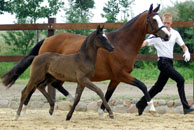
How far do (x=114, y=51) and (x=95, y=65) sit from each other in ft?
1.39

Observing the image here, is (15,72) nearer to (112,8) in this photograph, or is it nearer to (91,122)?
(91,122)

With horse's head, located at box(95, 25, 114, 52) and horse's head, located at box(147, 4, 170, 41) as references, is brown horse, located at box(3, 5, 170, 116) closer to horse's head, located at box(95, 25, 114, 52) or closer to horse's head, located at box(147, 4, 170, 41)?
horse's head, located at box(147, 4, 170, 41)

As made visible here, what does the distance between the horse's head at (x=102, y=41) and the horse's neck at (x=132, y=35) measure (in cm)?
62

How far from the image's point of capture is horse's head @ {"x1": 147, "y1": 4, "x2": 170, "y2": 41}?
23.3ft

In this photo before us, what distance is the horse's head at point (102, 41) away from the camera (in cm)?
681

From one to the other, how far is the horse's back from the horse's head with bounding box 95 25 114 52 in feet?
3.56

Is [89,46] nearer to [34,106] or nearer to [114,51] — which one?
[114,51]

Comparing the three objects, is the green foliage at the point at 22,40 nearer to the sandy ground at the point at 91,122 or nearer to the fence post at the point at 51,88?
the fence post at the point at 51,88

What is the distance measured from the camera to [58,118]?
7590 mm

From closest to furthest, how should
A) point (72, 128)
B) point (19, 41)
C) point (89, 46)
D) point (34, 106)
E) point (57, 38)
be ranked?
1. point (72, 128)
2. point (89, 46)
3. point (57, 38)
4. point (34, 106)
5. point (19, 41)

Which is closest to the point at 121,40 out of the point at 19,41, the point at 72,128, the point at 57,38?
the point at 57,38

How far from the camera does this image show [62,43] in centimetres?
823

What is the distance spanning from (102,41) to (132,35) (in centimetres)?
85

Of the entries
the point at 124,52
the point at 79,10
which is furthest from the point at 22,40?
the point at 124,52
